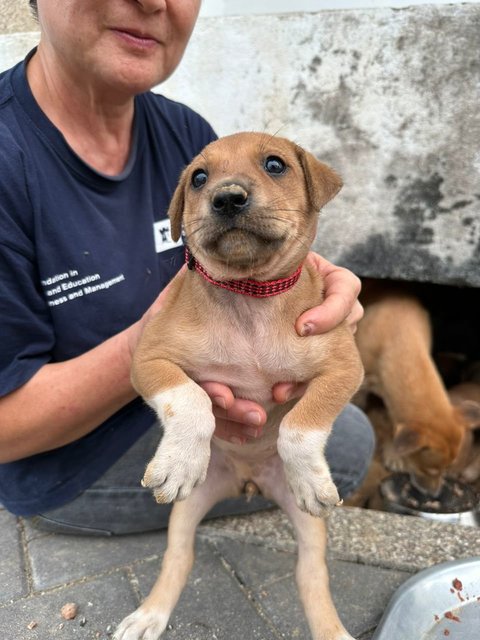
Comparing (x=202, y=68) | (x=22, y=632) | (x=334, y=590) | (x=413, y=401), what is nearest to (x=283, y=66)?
(x=202, y=68)

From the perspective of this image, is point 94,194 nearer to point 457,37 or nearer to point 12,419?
point 12,419

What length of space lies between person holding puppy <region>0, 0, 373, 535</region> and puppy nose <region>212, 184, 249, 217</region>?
0.57 m

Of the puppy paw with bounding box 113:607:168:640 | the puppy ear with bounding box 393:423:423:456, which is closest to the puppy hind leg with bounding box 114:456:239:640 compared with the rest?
the puppy paw with bounding box 113:607:168:640

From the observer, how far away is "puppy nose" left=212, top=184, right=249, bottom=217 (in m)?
2.02

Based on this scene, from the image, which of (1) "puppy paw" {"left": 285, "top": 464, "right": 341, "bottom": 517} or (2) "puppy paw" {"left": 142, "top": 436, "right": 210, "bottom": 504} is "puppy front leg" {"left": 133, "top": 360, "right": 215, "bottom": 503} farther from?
(1) "puppy paw" {"left": 285, "top": 464, "right": 341, "bottom": 517}

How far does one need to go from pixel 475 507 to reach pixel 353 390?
8.30 ft

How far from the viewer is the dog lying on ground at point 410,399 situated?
4.28m

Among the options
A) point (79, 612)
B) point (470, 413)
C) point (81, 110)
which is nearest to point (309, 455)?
point (79, 612)

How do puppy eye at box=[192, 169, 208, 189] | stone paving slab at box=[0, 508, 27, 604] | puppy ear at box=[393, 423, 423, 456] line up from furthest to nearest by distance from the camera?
1. puppy ear at box=[393, 423, 423, 456]
2. stone paving slab at box=[0, 508, 27, 604]
3. puppy eye at box=[192, 169, 208, 189]

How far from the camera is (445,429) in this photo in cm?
432

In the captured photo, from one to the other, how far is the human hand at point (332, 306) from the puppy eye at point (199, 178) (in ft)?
2.17

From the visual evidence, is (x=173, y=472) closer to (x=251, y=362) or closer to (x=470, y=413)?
(x=251, y=362)

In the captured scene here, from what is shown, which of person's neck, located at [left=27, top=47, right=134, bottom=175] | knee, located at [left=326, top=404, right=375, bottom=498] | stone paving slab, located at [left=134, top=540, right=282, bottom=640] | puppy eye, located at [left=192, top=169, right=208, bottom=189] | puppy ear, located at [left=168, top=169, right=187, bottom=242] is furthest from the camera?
knee, located at [left=326, top=404, right=375, bottom=498]

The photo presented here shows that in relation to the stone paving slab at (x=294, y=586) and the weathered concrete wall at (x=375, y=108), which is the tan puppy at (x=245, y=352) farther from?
the weathered concrete wall at (x=375, y=108)
